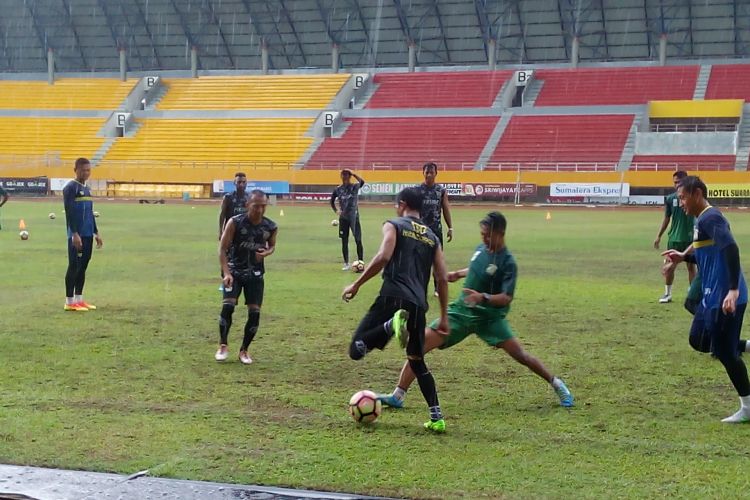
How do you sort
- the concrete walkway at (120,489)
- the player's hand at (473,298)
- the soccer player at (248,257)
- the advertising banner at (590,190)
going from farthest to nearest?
the advertising banner at (590,190) → the soccer player at (248,257) → the player's hand at (473,298) → the concrete walkway at (120,489)

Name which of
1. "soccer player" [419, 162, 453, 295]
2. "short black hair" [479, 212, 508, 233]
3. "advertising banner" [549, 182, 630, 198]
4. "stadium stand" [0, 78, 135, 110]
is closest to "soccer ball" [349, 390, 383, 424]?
"short black hair" [479, 212, 508, 233]

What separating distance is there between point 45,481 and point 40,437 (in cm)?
97

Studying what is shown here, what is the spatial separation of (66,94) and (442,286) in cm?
6038

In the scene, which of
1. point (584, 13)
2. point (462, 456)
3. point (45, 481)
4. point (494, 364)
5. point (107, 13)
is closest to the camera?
point (45, 481)

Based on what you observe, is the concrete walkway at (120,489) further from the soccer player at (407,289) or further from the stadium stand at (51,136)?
the stadium stand at (51,136)

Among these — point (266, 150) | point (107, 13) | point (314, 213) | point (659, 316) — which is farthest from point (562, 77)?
point (659, 316)

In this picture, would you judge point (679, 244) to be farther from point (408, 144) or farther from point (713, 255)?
point (408, 144)

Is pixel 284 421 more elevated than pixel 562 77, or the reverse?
pixel 562 77

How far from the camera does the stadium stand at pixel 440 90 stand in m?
54.2

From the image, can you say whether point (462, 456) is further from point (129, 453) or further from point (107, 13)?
point (107, 13)

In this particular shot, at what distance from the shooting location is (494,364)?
886 centimetres

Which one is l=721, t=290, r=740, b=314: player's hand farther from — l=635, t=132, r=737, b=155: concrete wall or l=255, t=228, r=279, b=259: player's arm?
l=635, t=132, r=737, b=155: concrete wall

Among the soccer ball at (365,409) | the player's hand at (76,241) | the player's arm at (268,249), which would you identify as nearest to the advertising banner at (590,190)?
the player's hand at (76,241)

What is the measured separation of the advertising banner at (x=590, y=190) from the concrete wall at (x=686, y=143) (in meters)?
5.25
